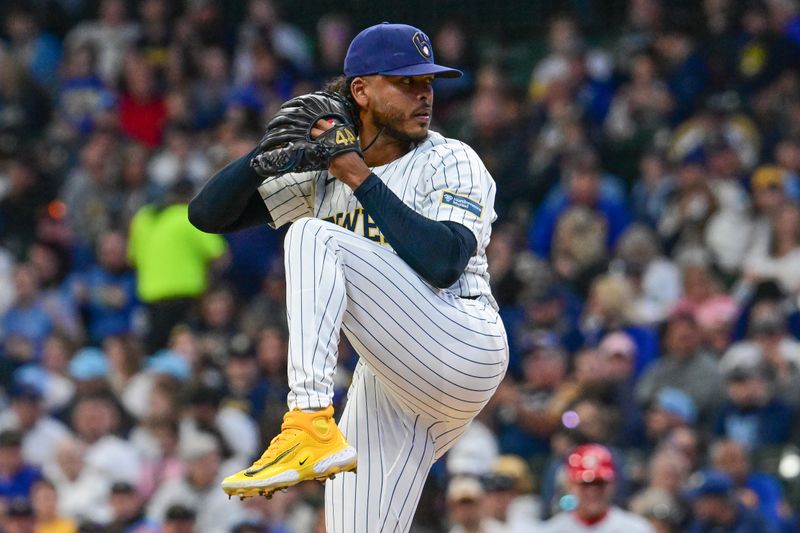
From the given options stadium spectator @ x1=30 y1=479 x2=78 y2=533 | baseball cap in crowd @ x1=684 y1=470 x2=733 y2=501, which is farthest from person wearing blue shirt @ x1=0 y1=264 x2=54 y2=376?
baseball cap in crowd @ x1=684 y1=470 x2=733 y2=501

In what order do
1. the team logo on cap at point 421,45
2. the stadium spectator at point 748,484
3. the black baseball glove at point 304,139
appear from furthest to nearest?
the stadium spectator at point 748,484 → the team logo on cap at point 421,45 → the black baseball glove at point 304,139

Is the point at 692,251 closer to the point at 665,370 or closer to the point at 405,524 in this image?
the point at 665,370

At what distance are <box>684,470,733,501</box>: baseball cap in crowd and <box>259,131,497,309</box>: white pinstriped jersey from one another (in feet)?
10.1

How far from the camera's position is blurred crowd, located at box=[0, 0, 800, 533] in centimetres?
848

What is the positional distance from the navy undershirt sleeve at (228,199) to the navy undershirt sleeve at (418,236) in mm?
521

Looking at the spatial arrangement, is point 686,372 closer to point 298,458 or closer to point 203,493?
point 203,493

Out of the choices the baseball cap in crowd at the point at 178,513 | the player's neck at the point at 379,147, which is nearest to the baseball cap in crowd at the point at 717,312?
the baseball cap in crowd at the point at 178,513

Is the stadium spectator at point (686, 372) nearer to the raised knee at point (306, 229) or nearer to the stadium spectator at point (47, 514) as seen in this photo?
the stadium spectator at point (47, 514)

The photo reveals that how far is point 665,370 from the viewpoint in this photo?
8984 millimetres

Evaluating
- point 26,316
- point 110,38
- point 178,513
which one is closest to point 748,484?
point 178,513

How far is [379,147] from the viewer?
4.99m

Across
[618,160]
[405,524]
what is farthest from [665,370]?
[405,524]

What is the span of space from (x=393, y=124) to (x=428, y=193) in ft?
0.87

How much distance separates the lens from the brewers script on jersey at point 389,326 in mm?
4508
